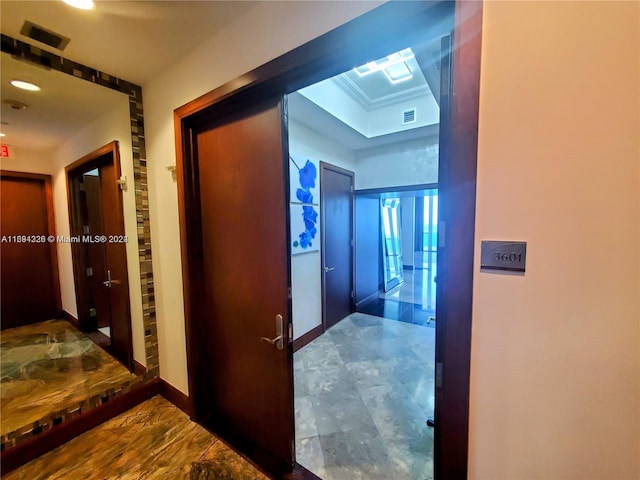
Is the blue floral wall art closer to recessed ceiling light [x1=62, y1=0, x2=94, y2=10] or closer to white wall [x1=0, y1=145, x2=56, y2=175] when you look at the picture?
recessed ceiling light [x1=62, y1=0, x2=94, y2=10]

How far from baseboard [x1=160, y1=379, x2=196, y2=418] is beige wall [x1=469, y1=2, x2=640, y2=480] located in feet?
6.29

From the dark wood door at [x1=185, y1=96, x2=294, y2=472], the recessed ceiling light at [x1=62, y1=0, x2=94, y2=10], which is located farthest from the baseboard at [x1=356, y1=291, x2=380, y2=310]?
the recessed ceiling light at [x1=62, y1=0, x2=94, y2=10]

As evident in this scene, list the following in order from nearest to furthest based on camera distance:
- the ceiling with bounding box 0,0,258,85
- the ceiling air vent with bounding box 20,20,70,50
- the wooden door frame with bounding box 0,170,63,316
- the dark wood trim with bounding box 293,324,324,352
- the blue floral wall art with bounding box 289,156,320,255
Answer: the ceiling with bounding box 0,0,258,85 < the ceiling air vent with bounding box 20,20,70,50 < the wooden door frame with bounding box 0,170,63,316 < the blue floral wall art with bounding box 289,156,320,255 < the dark wood trim with bounding box 293,324,324,352

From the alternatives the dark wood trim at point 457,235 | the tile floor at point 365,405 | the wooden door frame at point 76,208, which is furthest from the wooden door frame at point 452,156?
the wooden door frame at point 76,208

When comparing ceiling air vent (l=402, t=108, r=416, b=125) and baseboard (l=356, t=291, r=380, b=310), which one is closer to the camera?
ceiling air vent (l=402, t=108, r=416, b=125)

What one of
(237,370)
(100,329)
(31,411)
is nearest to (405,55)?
(237,370)

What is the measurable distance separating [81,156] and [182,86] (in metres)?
0.97

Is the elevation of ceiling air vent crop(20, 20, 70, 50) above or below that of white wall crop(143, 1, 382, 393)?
above

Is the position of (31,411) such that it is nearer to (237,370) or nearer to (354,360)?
(237,370)

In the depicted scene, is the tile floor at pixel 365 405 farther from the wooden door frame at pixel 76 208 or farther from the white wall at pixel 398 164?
the white wall at pixel 398 164

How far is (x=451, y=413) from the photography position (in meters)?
0.85

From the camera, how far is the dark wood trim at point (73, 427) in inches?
57.4

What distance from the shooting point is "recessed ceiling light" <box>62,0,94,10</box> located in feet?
3.84

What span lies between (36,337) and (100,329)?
17.6 inches
